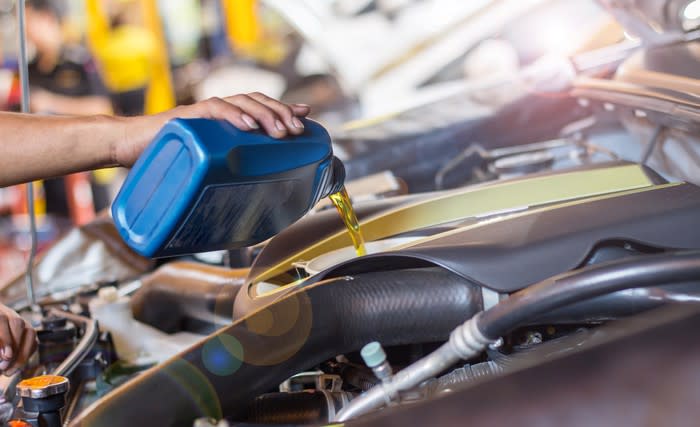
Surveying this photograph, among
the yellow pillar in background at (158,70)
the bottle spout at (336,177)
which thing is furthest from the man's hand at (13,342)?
the yellow pillar in background at (158,70)

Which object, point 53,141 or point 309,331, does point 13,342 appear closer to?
point 53,141

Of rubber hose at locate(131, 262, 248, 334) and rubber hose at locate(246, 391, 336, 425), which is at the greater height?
rubber hose at locate(246, 391, 336, 425)

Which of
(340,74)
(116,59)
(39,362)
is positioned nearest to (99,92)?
(116,59)

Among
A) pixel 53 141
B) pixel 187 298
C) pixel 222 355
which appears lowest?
pixel 187 298

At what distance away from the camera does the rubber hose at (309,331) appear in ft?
2.45

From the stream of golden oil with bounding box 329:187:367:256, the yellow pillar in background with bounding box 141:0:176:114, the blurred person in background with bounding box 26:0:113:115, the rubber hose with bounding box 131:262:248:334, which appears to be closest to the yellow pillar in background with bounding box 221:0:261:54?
the yellow pillar in background with bounding box 141:0:176:114

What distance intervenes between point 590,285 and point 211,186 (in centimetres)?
35

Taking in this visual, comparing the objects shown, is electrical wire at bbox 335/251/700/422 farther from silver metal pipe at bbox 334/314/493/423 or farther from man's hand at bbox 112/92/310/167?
man's hand at bbox 112/92/310/167

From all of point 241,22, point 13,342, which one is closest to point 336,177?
point 13,342

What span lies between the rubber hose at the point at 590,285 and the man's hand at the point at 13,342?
58 centimetres

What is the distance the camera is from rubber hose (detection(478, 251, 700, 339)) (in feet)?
2.07

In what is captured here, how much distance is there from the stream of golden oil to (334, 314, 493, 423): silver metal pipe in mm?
320

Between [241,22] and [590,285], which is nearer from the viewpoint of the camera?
[590,285]

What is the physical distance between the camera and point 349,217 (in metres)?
1.01
